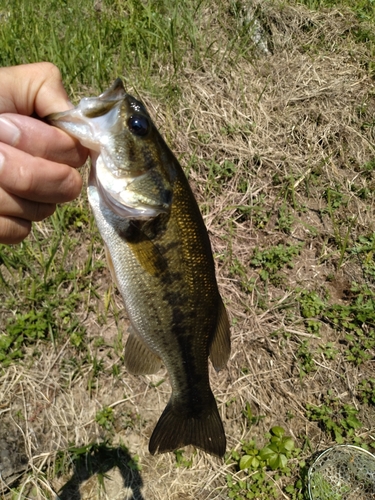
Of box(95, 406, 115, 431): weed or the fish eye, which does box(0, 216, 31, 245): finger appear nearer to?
the fish eye

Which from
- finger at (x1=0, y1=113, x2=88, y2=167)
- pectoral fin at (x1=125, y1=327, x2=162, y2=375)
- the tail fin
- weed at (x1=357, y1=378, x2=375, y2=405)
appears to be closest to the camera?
finger at (x1=0, y1=113, x2=88, y2=167)

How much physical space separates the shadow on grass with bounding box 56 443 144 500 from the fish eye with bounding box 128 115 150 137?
84.5 inches

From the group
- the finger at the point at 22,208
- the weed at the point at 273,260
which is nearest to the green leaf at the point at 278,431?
the weed at the point at 273,260

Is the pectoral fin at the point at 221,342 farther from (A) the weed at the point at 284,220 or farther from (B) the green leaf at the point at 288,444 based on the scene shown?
(A) the weed at the point at 284,220

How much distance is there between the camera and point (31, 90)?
141 cm

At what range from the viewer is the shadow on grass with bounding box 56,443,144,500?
2574 millimetres

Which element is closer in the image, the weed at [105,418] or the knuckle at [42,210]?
the knuckle at [42,210]

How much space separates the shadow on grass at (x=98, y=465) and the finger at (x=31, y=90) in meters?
2.18

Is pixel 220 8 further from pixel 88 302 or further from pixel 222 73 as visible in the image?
pixel 88 302

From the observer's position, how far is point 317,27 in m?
4.62

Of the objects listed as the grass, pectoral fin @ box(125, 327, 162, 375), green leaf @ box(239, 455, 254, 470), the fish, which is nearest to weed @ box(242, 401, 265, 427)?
the grass

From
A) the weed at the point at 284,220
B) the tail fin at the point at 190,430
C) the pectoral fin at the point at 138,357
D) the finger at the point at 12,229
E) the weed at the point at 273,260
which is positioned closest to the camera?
the finger at the point at 12,229

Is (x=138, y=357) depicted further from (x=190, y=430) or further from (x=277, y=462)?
(x=277, y=462)

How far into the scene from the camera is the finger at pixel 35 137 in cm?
130
